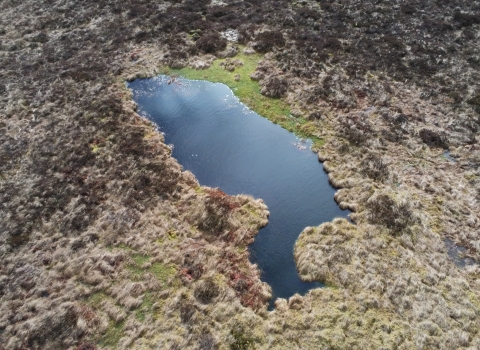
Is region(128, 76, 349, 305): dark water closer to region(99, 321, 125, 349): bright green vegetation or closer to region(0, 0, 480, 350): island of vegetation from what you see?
region(0, 0, 480, 350): island of vegetation

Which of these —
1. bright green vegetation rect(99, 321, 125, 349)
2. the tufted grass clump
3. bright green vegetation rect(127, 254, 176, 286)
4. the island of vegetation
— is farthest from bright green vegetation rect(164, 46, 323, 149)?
bright green vegetation rect(99, 321, 125, 349)

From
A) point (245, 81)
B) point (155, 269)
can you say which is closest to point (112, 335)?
point (155, 269)

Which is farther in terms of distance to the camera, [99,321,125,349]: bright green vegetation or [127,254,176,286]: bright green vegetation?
[127,254,176,286]: bright green vegetation

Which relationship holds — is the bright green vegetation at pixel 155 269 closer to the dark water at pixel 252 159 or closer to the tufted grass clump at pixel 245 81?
the dark water at pixel 252 159

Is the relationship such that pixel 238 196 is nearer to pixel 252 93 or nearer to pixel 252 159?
pixel 252 159

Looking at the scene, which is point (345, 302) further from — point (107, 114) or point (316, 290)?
point (107, 114)
